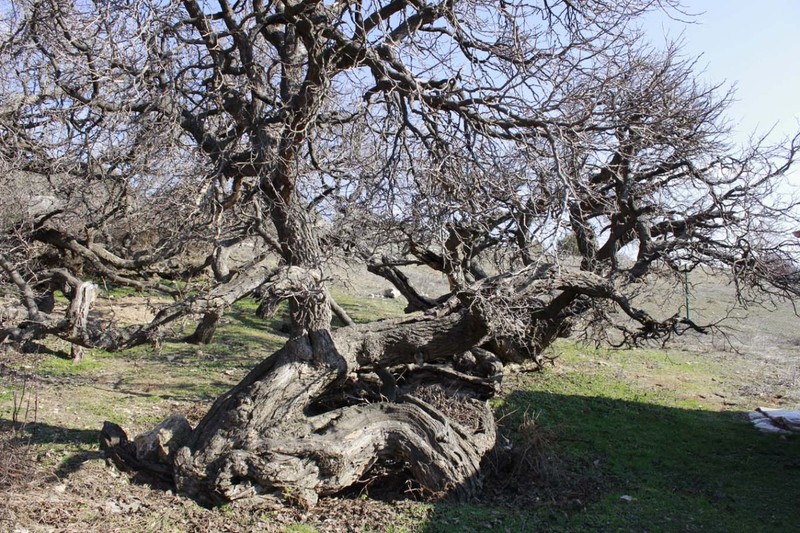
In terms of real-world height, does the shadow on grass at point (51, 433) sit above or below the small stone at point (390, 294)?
below

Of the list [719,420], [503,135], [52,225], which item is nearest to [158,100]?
[503,135]

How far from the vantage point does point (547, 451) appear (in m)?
7.05

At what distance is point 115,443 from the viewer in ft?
20.2

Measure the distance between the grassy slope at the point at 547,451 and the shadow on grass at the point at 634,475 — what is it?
22 millimetres

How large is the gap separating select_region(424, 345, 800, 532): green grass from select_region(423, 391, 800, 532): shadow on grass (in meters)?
0.01

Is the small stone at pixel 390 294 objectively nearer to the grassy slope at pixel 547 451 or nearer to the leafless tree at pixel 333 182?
the grassy slope at pixel 547 451

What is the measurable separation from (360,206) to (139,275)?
560cm

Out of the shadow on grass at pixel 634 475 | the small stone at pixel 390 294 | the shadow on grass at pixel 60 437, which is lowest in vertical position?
the shadow on grass at pixel 634 475

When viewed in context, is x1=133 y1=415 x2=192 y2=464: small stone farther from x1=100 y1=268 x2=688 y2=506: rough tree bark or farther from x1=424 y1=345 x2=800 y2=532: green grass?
x1=424 y1=345 x2=800 y2=532: green grass

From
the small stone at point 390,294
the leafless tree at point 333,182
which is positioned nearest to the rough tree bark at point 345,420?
the leafless tree at point 333,182

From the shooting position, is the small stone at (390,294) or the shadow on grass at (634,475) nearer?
the shadow on grass at (634,475)

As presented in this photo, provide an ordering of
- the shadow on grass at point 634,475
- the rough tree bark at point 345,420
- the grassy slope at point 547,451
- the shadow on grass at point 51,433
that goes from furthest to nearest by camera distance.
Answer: the shadow on grass at point 51,433, the shadow on grass at point 634,475, the rough tree bark at point 345,420, the grassy slope at point 547,451

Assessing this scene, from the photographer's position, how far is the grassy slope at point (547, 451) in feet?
18.2

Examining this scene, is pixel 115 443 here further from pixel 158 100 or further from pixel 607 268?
pixel 607 268
